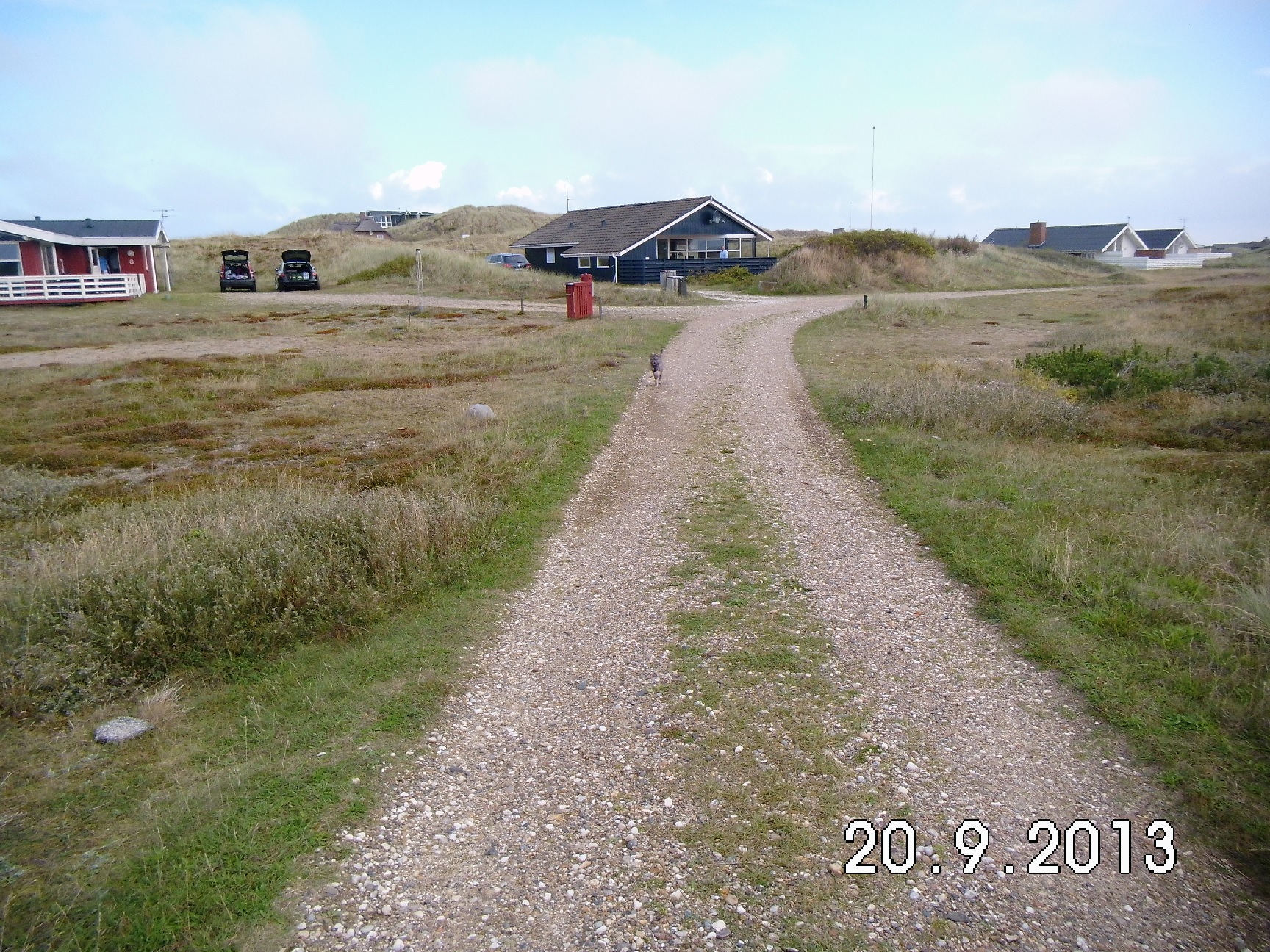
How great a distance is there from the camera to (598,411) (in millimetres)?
15078

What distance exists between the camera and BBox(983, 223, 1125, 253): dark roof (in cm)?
7062

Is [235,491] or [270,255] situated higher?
[270,255]

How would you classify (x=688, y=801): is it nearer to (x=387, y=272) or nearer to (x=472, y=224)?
(x=387, y=272)

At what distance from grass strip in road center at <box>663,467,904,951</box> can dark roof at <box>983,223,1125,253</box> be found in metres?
70.1

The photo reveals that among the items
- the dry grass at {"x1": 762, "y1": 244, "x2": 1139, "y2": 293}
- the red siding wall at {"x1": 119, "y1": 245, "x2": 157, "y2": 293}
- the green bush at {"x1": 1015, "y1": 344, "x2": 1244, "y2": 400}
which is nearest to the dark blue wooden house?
the dry grass at {"x1": 762, "y1": 244, "x2": 1139, "y2": 293}

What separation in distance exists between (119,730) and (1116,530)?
27.3 ft

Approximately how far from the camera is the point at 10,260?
41031 millimetres

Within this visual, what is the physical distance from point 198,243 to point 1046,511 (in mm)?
71150

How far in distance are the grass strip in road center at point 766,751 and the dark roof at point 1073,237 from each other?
70.1 m

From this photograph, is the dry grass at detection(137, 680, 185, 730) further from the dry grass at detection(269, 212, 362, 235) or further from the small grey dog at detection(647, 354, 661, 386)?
the dry grass at detection(269, 212, 362, 235)

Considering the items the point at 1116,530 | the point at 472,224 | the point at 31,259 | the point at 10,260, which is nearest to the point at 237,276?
the point at 31,259

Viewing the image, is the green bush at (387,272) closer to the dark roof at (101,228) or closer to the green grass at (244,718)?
the dark roof at (101,228)

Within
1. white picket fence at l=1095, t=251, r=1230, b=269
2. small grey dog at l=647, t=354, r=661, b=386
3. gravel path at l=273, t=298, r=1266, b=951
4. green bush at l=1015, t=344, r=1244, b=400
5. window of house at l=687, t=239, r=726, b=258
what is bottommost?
gravel path at l=273, t=298, r=1266, b=951

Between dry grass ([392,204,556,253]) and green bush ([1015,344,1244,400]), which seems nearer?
green bush ([1015,344,1244,400])
